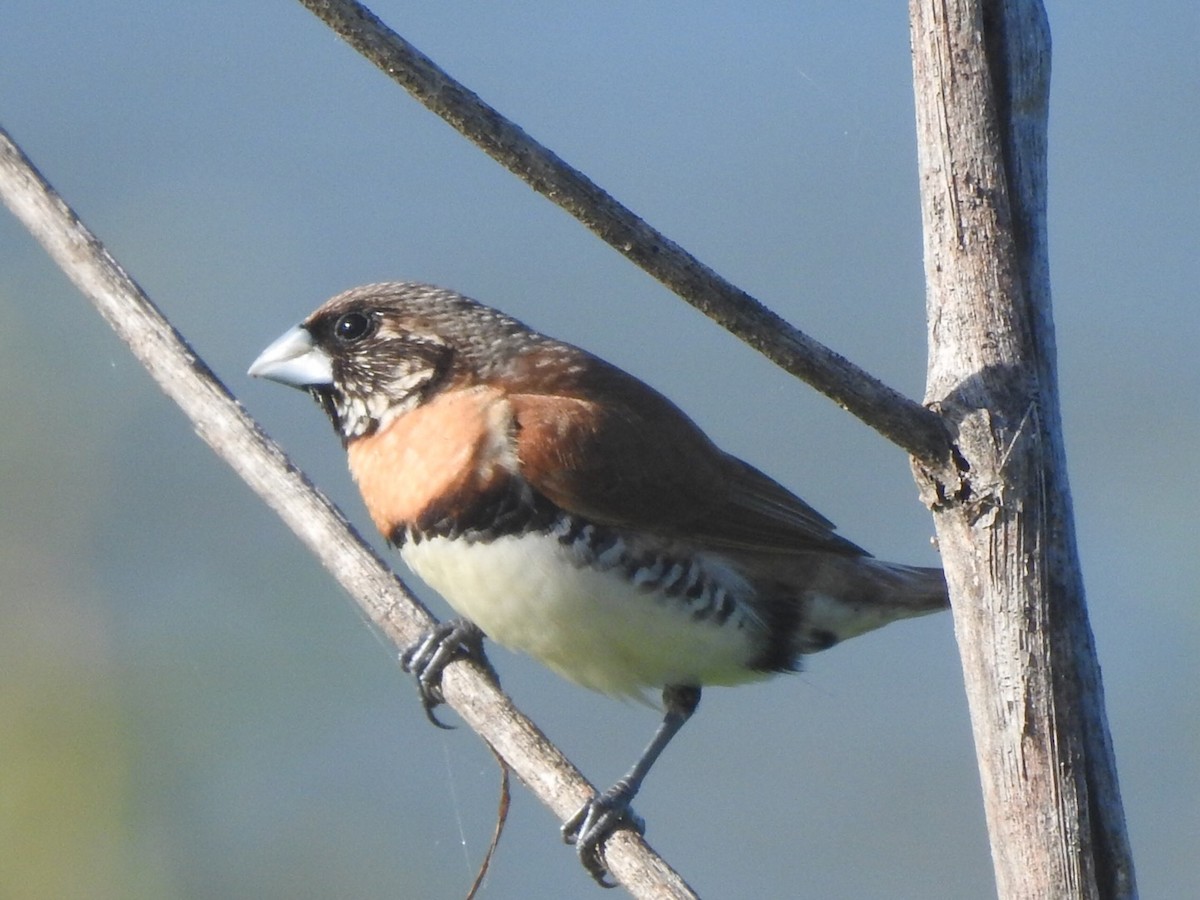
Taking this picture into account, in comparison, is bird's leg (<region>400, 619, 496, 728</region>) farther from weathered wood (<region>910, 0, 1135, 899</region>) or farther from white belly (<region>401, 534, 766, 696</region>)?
weathered wood (<region>910, 0, 1135, 899</region>)

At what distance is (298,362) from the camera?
130 inches

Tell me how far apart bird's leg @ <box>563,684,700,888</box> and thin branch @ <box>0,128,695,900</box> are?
371 mm

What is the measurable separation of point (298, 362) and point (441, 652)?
0.73m

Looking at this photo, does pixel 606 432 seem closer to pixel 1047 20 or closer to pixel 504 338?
pixel 504 338

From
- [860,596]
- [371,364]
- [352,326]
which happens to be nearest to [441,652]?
[371,364]

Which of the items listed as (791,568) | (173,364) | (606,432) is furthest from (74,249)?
(791,568)

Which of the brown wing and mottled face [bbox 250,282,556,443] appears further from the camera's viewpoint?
mottled face [bbox 250,282,556,443]

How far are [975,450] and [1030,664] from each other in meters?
0.22

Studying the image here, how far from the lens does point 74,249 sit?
2.69 meters

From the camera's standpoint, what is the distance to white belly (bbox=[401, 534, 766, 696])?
283 cm

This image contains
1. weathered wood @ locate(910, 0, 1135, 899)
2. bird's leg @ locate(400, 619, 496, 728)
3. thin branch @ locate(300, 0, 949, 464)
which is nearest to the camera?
thin branch @ locate(300, 0, 949, 464)

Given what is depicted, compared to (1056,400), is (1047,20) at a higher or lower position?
higher

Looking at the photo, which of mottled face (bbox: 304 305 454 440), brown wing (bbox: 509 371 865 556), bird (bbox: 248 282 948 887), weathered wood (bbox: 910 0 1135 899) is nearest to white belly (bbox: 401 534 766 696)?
bird (bbox: 248 282 948 887)

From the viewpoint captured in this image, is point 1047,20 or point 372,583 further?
point 372,583
